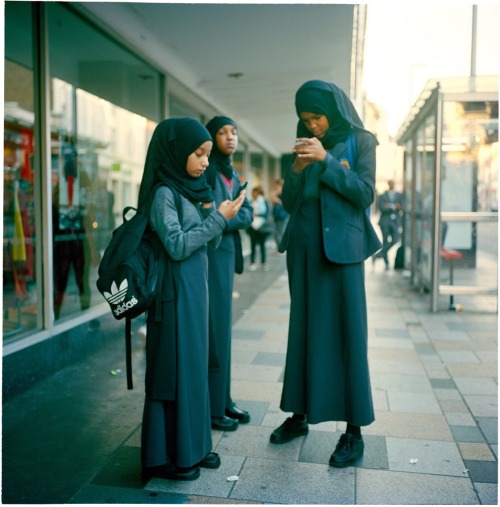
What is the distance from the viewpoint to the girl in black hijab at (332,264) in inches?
123

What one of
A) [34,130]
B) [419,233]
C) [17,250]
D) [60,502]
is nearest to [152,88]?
[34,130]

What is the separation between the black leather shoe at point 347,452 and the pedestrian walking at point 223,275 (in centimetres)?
73

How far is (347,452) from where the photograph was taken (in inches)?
124

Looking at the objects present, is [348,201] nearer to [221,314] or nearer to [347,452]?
[221,314]

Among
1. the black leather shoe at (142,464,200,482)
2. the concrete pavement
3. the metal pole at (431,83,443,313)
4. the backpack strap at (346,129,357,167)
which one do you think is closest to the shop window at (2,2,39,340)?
the concrete pavement

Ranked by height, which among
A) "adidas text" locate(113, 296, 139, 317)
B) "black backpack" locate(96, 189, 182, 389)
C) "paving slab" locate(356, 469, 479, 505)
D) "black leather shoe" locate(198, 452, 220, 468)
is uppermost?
"black backpack" locate(96, 189, 182, 389)

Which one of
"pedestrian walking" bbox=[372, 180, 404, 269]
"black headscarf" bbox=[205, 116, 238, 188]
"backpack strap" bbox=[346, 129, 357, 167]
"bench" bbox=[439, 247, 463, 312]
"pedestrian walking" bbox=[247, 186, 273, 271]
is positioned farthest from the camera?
"pedestrian walking" bbox=[247, 186, 273, 271]

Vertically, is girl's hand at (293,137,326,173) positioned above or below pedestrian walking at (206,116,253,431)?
above

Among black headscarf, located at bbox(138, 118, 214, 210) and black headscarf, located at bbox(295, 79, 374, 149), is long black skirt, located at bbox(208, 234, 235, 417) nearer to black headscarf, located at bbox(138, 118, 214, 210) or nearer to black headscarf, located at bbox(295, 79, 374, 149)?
black headscarf, located at bbox(138, 118, 214, 210)

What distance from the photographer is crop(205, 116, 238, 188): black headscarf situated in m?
3.70

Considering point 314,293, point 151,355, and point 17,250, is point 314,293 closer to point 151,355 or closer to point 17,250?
point 151,355

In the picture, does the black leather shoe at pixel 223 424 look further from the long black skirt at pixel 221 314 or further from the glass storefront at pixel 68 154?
the glass storefront at pixel 68 154

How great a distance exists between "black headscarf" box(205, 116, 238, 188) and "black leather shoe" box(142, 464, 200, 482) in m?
1.64

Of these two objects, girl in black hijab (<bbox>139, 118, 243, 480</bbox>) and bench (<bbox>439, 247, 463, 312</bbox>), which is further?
bench (<bbox>439, 247, 463, 312</bbox>)
